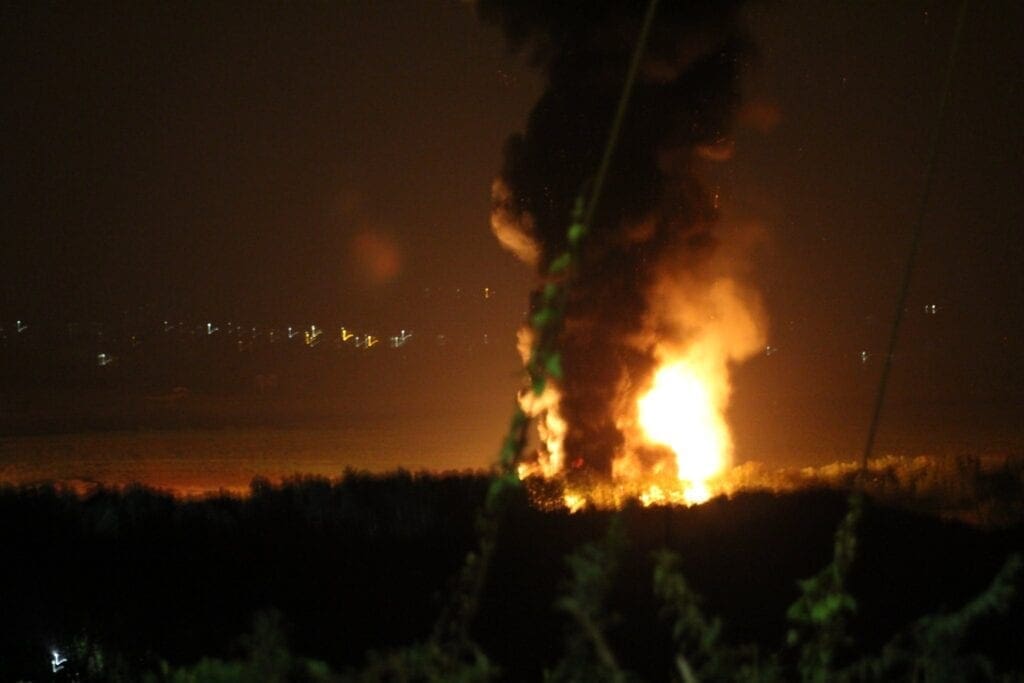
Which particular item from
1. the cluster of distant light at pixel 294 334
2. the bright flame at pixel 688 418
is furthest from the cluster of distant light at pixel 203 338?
the bright flame at pixel 688 418

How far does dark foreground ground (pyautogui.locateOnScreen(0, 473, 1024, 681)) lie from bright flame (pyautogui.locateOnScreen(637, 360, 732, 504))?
5.77m

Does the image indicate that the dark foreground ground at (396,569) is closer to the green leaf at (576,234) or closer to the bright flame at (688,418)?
the green leaf at (576,234)

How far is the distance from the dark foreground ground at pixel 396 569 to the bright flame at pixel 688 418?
577 cm

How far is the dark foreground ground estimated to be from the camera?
8945 mm

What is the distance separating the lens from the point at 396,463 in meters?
26.5

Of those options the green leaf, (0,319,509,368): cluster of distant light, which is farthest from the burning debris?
(0,319,509,368): cluster of distant light

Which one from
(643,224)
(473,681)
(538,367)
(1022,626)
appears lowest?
(1022,626)

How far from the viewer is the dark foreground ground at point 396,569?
352 inches

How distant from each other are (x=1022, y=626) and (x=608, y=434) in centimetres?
1097

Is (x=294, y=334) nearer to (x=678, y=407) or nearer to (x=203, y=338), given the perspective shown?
(x=203, y=338)

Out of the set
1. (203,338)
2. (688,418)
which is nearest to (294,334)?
(203,338)

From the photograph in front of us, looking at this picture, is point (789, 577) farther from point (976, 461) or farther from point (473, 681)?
point (976, 461)

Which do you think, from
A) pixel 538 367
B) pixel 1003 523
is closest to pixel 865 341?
pixel 1003 523

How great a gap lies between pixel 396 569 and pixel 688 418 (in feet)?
36.5
